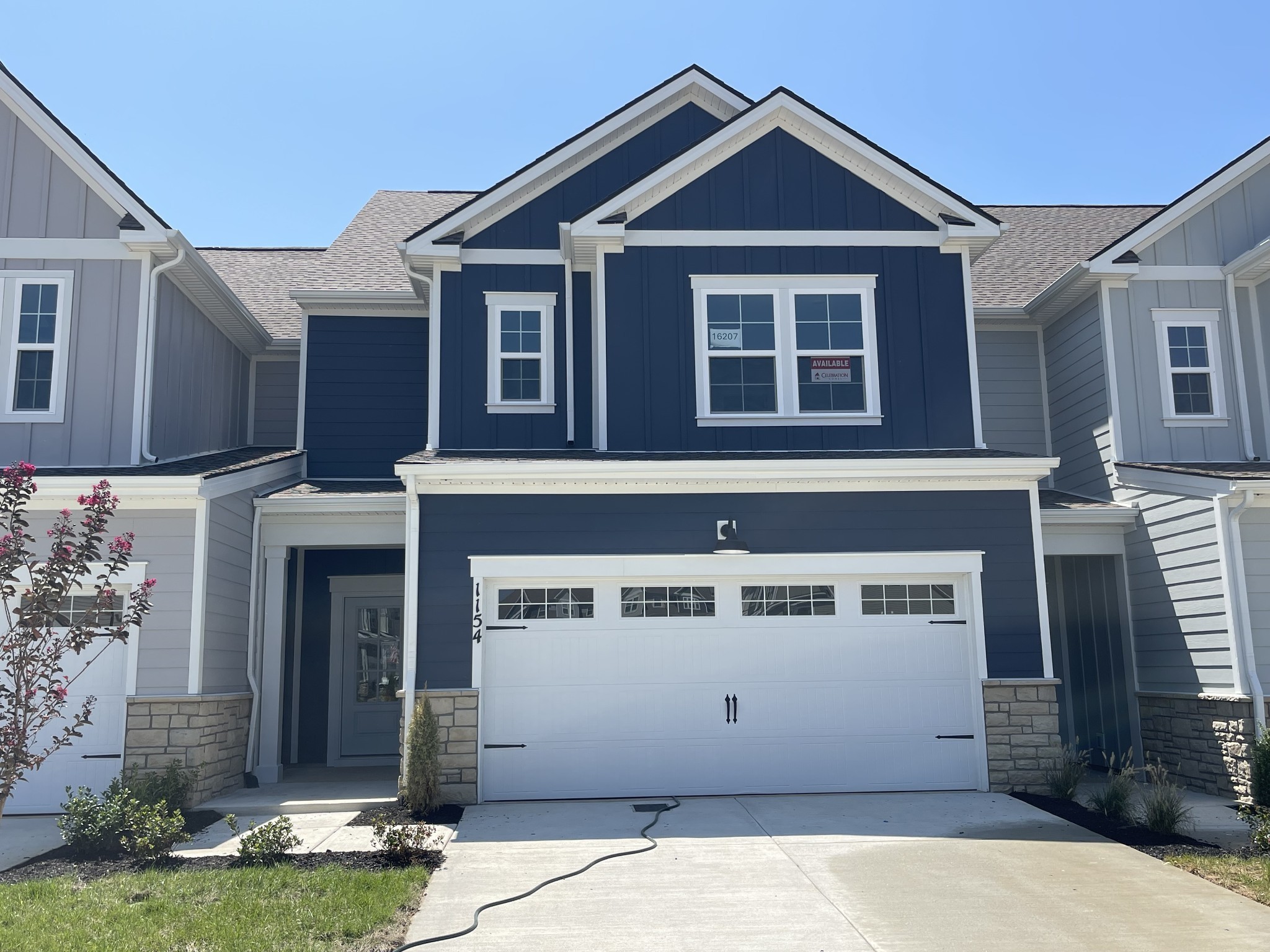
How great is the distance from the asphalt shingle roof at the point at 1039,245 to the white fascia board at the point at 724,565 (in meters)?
4.95

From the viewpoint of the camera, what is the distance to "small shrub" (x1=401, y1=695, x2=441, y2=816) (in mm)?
10094

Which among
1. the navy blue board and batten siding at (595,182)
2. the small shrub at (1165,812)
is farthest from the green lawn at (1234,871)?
the navy blue board and batten siding at (595,182)

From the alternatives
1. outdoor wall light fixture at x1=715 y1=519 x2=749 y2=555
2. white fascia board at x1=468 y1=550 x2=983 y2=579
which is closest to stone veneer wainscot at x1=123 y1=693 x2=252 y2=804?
white fascia board at x1=468 y1=550 x2=983 y2=579

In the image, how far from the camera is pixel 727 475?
11.3 m

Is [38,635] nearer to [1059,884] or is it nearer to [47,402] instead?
[1059,884]

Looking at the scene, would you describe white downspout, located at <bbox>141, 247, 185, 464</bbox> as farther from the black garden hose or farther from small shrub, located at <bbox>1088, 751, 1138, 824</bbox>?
small shrub, located at <bbox>1088, 751, 1138, 824</bbox>

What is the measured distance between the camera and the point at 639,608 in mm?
11344

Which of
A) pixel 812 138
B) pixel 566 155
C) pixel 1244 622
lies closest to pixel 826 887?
pixel 1244 622

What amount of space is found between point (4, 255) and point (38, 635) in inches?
340

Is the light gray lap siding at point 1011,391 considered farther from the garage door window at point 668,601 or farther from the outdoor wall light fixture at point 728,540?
the garage door window at point 668,601

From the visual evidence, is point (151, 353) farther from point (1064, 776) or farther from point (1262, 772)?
point (1262, 772)

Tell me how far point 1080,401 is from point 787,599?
18.4ft

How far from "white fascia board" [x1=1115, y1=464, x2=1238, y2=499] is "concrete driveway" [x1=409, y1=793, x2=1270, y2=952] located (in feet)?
A: 13.5

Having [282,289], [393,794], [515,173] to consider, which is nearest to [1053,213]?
[515,173]
